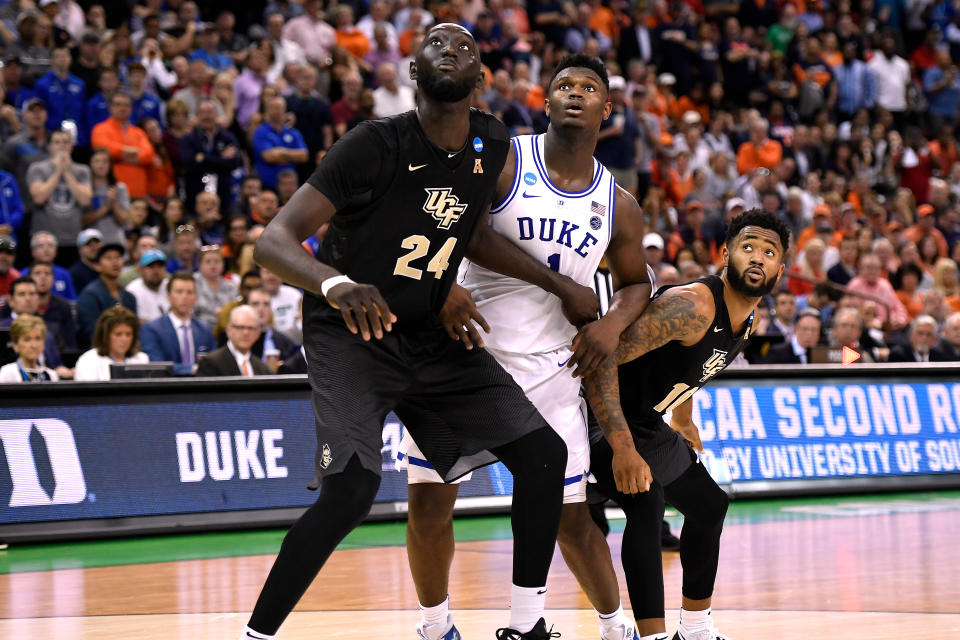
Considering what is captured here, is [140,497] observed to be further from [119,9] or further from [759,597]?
[119,9]

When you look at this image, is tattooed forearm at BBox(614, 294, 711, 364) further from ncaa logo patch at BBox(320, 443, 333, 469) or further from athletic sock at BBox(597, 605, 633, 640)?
ncaa logo patch at BBox(320, 443, 333, 469)

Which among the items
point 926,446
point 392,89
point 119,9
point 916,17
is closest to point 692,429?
point 926,446

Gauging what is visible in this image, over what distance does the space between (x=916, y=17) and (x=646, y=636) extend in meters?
21.9

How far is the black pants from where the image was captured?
536cm

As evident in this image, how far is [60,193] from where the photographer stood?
44.1 feet

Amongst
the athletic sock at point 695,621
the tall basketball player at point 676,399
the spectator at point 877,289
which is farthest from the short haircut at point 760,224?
the spectator at point 877,289

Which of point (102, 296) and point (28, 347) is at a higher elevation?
point (102, 296)

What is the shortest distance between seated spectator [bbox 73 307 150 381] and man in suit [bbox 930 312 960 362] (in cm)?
852

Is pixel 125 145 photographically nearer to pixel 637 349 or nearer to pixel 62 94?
pixel 62 94

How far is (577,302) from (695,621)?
1445 millimetres

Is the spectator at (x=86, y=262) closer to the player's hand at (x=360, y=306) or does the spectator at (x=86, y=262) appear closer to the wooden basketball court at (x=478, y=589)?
the wooden basketball court at (x=478, y=589)

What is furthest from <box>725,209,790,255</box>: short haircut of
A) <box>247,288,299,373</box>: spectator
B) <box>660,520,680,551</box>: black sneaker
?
<box>247,288,299,373</box>: spectator

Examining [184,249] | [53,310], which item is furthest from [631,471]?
[184,249]

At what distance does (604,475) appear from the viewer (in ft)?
18.4
